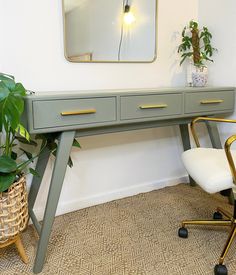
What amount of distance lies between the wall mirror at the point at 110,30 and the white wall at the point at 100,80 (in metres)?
0.05

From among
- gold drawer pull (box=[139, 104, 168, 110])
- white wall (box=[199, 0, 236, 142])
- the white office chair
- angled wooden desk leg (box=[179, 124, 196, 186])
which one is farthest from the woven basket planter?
white wall (box=[199, 0, 236, 142])

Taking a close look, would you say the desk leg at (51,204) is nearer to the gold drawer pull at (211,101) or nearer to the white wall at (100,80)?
the white wall at (100,80)

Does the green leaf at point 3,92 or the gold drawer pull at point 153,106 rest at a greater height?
the green leaf at point 3,92

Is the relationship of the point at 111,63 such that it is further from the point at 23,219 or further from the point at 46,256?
the point at 46,256

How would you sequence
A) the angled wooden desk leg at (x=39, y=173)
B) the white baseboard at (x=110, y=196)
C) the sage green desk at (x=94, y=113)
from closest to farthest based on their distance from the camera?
1. the sage green desk at (x=94, y=113)
2. the angled wooden desk leg at (x=39, y=173)
3. the white baseboard at (x=110, y=196)

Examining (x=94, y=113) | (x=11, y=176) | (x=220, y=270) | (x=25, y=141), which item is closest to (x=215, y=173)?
(x=220, y=270)

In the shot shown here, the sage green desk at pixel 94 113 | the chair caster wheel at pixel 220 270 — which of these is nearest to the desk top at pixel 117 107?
the sage green desk at pixel 94 113

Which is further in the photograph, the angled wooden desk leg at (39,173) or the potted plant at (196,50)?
the potted plant at (196,50)

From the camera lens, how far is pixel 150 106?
1.72 metres

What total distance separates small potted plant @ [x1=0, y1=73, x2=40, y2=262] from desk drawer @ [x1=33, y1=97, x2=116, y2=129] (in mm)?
110

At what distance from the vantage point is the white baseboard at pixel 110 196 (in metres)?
2.04

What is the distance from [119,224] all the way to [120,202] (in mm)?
338

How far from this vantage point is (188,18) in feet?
7.73

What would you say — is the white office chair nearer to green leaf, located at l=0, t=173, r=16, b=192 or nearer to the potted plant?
the potted plant
